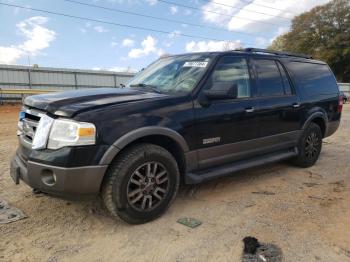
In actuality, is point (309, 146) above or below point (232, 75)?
below

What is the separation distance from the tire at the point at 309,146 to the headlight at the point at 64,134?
368cm

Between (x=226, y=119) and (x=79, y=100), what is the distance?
173 cm

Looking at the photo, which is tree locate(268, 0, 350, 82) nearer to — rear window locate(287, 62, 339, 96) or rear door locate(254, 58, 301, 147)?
rear window locate(287, 62, 339, 96)

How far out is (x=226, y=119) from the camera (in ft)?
12.8

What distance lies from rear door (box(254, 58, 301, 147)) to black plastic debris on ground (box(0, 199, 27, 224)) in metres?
3.10

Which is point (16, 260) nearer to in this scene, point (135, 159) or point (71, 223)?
point (71, 223)

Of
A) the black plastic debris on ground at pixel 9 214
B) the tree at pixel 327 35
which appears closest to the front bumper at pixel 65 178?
the black plastic debris on ground at pixel 9 214

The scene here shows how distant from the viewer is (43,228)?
3166 millimetres

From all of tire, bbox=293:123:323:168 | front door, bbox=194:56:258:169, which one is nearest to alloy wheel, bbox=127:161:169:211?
front door, bbox=194:56:258:169

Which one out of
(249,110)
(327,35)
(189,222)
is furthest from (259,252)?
(327,35)

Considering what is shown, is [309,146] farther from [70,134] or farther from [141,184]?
[70,134]

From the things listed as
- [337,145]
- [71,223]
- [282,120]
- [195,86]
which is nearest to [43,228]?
[71,223]

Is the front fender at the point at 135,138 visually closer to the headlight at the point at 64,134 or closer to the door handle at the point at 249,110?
the headlight at the point at 64,134

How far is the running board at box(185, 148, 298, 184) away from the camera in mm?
3666
